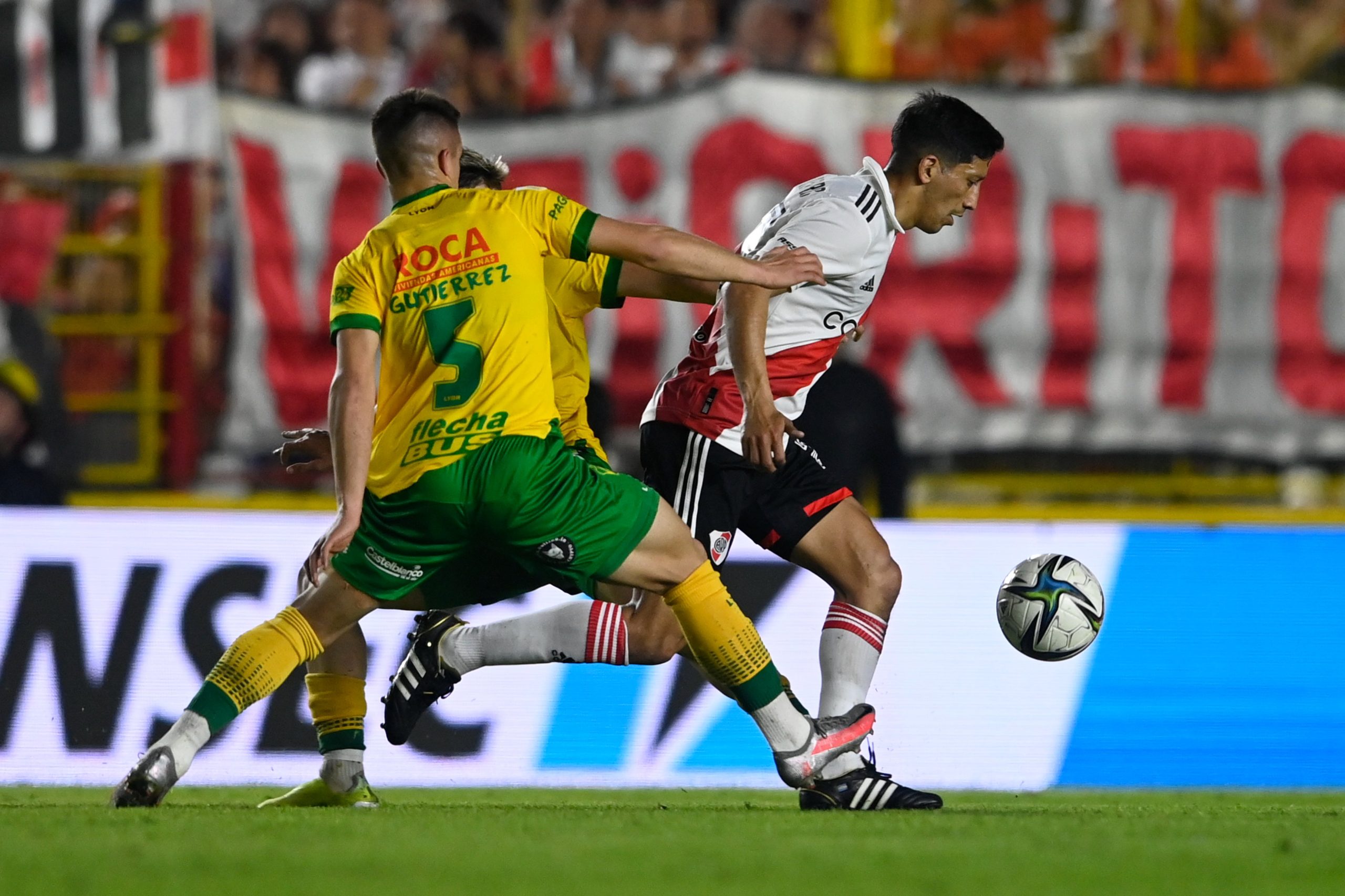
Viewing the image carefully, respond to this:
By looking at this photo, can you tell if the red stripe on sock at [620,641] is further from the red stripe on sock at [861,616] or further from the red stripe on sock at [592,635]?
the red stripe on sock at [861,616]

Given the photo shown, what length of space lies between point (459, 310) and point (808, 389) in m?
1.20

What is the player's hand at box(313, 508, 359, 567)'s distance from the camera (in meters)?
4.81

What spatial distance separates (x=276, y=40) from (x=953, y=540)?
17.0 ft

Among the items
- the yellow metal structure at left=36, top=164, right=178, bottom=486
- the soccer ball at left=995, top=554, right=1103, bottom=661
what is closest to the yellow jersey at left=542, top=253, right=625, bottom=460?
the soccer ball at left=995, top=554, right=1103, bottom=661

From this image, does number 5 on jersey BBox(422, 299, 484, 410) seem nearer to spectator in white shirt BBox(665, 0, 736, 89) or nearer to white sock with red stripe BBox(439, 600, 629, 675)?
white sock with red stripe BBox(439, 600, 629, 675)

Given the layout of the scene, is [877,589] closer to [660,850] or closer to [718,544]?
[718,544]

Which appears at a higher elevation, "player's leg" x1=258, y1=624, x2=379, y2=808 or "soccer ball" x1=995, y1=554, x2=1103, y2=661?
"soccer ball" x1=995, y1=554, x2=1103, y2=661

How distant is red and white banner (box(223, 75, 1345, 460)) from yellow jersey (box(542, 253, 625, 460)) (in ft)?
12.7

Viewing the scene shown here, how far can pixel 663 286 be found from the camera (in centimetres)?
543

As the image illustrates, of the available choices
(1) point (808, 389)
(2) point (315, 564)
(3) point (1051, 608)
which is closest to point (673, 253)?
(1) point (808, 389)

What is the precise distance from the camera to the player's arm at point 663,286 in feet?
17.7

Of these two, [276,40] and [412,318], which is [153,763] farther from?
[276,40]

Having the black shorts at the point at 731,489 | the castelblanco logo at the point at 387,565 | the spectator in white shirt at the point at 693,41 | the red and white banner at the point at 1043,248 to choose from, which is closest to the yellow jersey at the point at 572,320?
the black shorts at the point at 731,489

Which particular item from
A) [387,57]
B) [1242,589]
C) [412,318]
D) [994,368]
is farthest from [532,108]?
[412,318]
